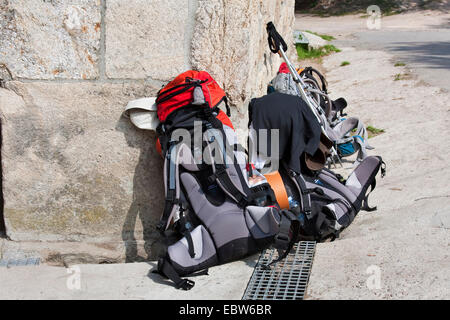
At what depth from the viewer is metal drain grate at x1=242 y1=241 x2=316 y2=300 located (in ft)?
A: 8.50

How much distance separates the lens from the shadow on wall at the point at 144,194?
10.6 feet

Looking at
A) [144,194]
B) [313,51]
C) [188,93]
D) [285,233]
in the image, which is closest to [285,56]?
[188,93]

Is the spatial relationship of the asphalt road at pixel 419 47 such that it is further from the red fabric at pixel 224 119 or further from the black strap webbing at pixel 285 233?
the black strap webbing at pixel 285 233

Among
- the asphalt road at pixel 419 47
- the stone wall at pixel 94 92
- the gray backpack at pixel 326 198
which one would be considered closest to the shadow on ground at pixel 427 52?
the asphalt road at pixel 419 47

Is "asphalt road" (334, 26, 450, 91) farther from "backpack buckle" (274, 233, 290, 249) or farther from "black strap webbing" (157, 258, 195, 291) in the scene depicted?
"black strap webbing" (157, 258, 195, 291)

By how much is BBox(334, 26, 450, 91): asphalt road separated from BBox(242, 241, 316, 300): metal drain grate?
383cm

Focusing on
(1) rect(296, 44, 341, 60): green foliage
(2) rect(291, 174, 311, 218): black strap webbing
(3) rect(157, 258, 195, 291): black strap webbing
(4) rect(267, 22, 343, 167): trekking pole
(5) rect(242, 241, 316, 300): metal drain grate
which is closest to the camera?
(5) rect(242, 241, 316, 300): metal drain grate

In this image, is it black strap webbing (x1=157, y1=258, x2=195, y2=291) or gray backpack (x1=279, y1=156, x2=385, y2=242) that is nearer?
black strap webbing (x1=157, y1=258, x2=195, y2=291)

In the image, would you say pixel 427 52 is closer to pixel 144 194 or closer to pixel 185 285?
pixel 144 194

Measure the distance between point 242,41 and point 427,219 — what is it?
144 centimetres

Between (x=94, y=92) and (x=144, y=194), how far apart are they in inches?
25.8

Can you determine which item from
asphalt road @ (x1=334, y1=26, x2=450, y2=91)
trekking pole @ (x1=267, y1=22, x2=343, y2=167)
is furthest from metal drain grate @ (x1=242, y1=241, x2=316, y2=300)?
asphalt road @ (x1=334, y1=26, x2=450, y2=91)

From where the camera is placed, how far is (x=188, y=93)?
2984 mm
